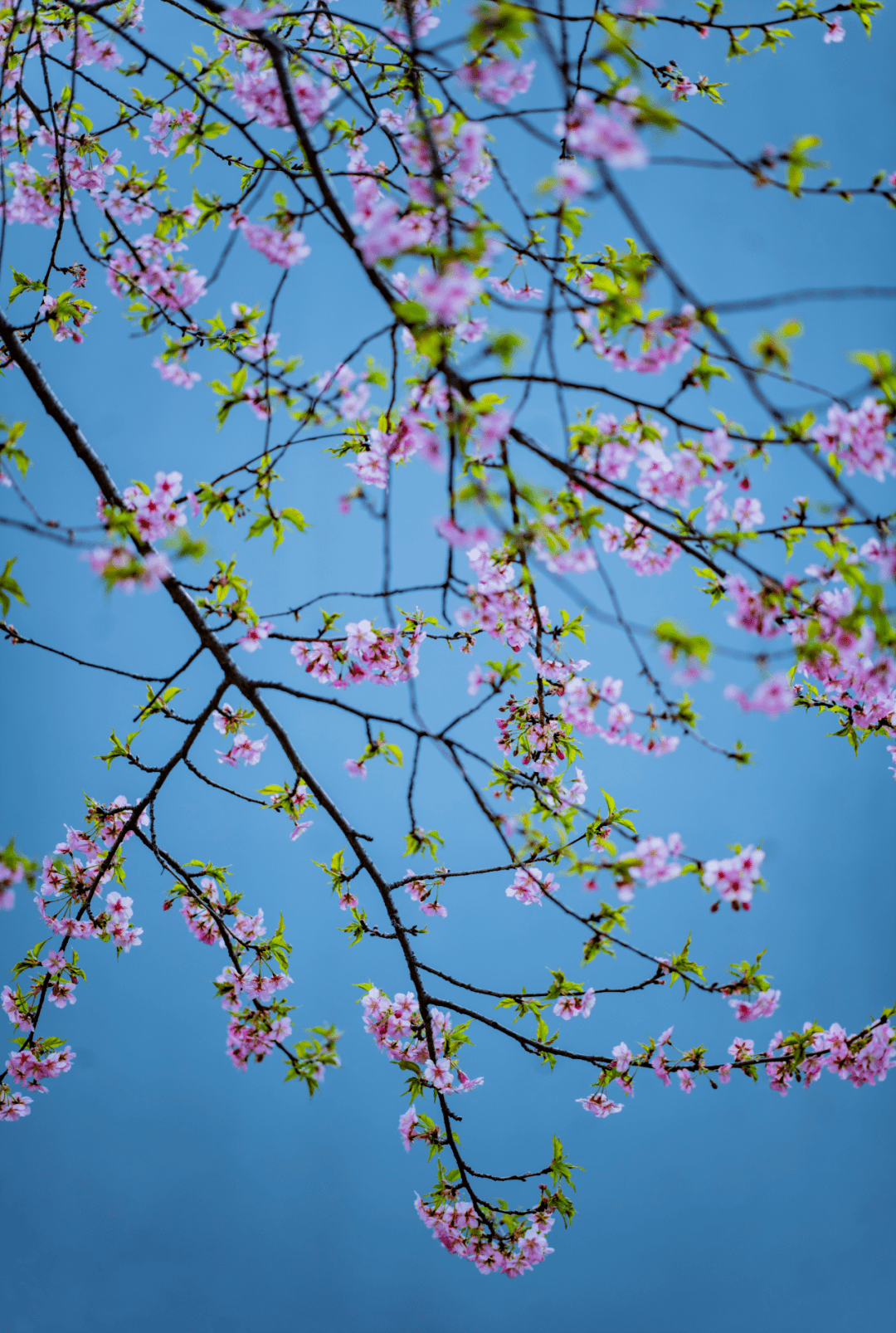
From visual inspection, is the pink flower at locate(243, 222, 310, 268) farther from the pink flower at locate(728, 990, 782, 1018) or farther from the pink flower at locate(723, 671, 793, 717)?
the pink flower at locate(728, 990, 782, 1018)

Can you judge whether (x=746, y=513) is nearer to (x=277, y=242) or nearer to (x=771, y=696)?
(x=771, y=696)

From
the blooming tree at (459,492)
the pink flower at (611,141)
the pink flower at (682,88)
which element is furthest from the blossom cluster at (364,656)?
the pink flower at (682,88)

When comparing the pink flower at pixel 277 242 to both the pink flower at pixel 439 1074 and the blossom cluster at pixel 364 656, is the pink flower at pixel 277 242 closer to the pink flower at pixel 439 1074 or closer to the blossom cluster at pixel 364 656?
the blossom cluster at pixel 364 656

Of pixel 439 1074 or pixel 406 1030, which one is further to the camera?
pixel 406 1030

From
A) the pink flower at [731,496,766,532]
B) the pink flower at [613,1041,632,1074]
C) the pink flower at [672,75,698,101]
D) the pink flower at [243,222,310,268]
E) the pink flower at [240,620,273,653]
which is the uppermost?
the pink flower at [672,75,698,101]

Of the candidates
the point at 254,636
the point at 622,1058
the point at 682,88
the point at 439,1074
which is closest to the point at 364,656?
the point at 254,636

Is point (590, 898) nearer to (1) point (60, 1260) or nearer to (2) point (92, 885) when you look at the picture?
(2) point (92, 885)

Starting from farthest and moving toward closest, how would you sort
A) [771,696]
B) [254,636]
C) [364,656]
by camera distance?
[364,656] → [254,636] → [771,696]

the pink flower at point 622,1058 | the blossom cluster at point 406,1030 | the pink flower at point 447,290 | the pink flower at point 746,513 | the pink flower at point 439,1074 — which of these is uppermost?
the pink flower at point 447,290

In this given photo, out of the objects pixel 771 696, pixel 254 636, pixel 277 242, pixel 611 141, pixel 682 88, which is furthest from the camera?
pixel 682 88

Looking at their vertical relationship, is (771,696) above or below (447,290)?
below

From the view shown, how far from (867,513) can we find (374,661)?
3.19ft

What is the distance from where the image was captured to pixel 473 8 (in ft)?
3.48

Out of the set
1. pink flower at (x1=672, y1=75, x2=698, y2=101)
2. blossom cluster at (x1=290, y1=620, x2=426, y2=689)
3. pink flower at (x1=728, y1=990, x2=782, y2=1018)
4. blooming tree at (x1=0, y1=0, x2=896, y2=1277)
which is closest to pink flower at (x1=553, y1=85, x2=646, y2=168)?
blooming tree at (x1=0, y1=0, x2=896, y2=1277)
